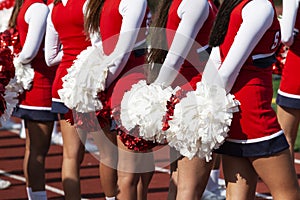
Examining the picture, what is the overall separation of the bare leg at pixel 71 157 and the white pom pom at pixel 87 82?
344 mm

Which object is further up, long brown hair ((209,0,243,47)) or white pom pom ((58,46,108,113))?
long brown hair ((209,0,243,47))

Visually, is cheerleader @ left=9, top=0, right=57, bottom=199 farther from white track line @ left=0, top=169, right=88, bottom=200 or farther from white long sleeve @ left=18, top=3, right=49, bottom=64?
white track line @ left=0, top=169, right=88, bottom=200

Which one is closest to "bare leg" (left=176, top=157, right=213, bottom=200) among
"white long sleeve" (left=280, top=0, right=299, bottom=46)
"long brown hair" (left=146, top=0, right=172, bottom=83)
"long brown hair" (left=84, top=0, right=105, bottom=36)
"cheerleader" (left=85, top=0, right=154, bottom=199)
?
"cheerleader" (left=85, top=0, right=154, bottom=199)

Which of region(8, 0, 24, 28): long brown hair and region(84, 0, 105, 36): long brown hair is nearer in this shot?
region(84, 0, 105, 36): long brown hair

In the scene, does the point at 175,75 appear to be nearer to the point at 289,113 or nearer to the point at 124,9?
the point at 124,9

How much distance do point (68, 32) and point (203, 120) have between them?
59.1 inches

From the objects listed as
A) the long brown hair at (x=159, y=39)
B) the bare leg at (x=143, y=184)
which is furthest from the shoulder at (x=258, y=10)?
the bare leg at (x=143, y=184)

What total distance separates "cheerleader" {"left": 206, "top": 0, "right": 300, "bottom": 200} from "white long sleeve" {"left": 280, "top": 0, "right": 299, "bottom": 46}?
129cm

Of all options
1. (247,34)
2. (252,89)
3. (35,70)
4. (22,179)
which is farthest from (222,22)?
(22,179)

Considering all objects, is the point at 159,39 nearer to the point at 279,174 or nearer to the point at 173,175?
the point at 173,175

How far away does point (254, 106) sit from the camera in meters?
4.05

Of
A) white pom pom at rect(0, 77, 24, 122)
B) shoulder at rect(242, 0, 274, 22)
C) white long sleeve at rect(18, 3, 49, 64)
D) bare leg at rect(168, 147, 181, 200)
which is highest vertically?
shoulder at rect(242, 0, 274, 22)

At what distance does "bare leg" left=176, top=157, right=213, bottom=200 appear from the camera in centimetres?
424

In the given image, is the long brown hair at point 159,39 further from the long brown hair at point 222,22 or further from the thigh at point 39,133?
the thigh at point 39,133
